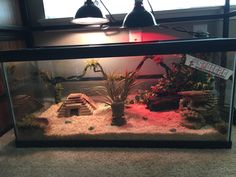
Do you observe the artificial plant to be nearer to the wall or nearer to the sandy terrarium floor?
the sandy terrarium floor

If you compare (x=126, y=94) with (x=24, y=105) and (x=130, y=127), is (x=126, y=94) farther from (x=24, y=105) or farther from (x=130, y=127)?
(x=24, y=105)

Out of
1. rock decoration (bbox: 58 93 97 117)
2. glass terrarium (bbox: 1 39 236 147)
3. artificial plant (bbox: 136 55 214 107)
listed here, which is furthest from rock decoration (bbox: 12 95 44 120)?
artificial plant (bbox: 136 55 214 107)

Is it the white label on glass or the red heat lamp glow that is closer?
the white label on glass

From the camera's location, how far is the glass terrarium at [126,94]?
1017 millimetres

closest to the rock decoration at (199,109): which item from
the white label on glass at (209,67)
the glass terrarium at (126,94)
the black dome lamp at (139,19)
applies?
the glass terrarium at (126,94)

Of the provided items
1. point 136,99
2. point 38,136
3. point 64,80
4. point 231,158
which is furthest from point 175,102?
point 38,136

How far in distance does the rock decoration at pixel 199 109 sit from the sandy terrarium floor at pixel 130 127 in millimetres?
32

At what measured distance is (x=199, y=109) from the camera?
1.16 metres

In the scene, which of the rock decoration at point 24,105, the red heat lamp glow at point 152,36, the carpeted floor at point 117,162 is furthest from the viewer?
the red heat lamp glow at point 152,36

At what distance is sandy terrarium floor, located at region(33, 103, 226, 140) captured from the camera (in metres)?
1.12

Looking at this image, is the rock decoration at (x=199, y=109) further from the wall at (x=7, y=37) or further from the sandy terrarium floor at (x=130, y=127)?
the wall at (x=7, y=37)

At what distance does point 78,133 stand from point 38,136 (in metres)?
0.21

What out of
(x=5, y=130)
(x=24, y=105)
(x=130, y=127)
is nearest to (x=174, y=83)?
(x=130, y=127)

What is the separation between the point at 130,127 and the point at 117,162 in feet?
0.65
